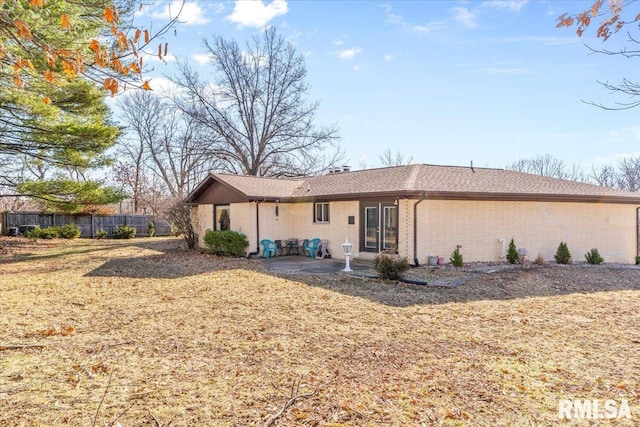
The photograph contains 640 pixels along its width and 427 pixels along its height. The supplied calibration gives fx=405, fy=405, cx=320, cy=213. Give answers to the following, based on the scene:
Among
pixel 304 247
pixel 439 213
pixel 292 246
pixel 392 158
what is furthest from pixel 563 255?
pixel 392 158

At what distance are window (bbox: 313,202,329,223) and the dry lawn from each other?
5811mm

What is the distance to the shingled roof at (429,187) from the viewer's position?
12.5 meters

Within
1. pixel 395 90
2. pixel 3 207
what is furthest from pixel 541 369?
pixel 3 207

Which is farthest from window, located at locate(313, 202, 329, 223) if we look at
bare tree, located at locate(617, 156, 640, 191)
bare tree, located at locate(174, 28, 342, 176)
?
bare tree, located at locate(617, 156, 640, 191)

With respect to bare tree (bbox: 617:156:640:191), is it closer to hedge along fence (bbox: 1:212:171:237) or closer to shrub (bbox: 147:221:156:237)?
hedge along fence (bbox: 1:212:171:237)

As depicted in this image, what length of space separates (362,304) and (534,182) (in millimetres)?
10528

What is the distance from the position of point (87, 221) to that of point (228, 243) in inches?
600

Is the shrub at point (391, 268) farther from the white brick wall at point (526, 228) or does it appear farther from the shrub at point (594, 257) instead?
the shrub at point (594, 257)

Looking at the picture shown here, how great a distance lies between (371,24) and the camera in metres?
8.72

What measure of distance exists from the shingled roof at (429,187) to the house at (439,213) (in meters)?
0.04

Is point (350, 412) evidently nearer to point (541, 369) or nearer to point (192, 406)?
point (192, 406)

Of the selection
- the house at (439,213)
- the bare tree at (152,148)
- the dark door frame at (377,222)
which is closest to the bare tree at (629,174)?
the house at (439,213)

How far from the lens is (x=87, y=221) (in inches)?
998

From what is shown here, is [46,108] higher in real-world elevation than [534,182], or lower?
higher
